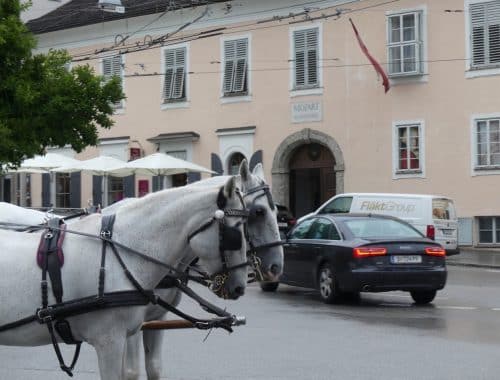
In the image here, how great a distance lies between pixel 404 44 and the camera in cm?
3128

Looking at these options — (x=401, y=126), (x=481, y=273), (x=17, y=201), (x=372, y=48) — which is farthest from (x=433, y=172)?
(x=17, y=201)

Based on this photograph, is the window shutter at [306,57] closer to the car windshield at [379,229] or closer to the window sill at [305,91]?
the window sill at [305,91]

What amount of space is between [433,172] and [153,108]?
1310 cm

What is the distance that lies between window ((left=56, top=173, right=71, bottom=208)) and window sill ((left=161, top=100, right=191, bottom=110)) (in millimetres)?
6426

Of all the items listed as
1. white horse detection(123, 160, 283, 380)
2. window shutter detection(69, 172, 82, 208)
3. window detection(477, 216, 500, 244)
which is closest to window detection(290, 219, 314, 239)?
white horse detection(123, 160, 283, 380)

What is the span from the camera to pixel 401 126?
104ft

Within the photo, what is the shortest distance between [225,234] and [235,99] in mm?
30536

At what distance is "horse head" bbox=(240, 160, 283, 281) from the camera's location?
5.89 m

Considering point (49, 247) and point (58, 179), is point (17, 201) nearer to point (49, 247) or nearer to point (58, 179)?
point (58, 179)

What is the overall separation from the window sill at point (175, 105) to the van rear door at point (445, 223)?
13685mm

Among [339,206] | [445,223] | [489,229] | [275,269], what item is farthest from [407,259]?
[489,229]

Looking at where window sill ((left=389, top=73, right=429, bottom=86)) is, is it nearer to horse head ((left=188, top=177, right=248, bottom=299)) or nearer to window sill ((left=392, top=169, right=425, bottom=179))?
window sill ((left=392, top=169, right=425, bottom=179))

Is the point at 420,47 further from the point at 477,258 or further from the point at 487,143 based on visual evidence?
the point at 477,258

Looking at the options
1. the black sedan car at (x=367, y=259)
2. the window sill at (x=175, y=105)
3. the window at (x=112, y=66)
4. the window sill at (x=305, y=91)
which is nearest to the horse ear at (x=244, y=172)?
the black sedan car at (x=367, y=259)
